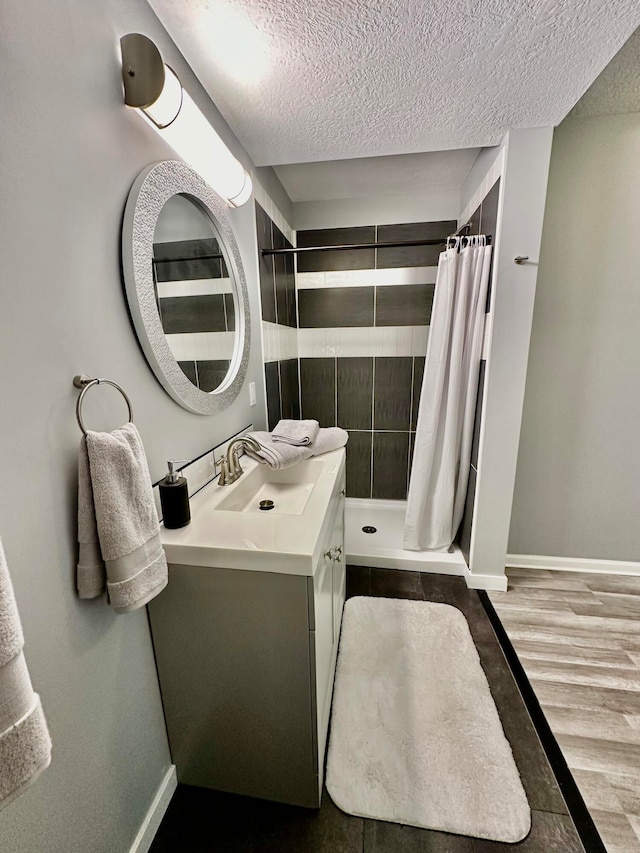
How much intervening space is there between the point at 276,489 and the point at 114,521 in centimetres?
88

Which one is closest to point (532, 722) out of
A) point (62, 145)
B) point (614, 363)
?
point (614, 363)

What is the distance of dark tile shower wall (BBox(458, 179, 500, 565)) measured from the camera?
1.79m

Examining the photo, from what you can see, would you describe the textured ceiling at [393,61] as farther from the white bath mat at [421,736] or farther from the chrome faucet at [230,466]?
the white bath mat at [421,736]

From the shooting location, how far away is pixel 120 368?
0.92 metres

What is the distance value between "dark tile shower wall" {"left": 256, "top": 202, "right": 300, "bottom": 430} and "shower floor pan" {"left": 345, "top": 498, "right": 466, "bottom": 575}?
38.7 inches

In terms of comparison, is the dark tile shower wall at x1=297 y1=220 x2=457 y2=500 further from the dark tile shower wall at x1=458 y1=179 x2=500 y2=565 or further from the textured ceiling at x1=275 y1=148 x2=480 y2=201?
the dark tile shower wall at x1=458 y1=179 x2=500 y2=565

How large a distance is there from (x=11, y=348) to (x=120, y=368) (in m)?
0.28

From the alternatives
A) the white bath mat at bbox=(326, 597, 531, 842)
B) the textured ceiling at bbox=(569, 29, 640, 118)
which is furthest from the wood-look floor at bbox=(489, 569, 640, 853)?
the textured ceiling at bbox=(569, 29, 640, 118)

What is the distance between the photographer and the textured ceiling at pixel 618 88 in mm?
1347

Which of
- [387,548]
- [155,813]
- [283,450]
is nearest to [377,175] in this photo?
[283,450]

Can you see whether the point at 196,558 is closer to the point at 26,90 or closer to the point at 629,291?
the point at 26,90

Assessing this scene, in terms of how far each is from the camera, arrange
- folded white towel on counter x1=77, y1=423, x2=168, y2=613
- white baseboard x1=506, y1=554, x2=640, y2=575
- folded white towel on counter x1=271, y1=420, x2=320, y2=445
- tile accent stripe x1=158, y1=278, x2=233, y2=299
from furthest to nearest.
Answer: white baseboard x1=506, y1=554, x2=640, y2=575 → folded white towel on counter x1=271, y1=420, x2=320, y2=445 → tile accent stripe x1=158, y1=278, x2=233, y2=299 → folded white towel on counter x1=77, y1=423, x2=168, y2=613

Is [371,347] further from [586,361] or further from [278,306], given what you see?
[586,361]

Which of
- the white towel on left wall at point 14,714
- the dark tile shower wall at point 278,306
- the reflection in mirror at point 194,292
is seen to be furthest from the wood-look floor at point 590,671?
the reflection in mirror at point 194,292
